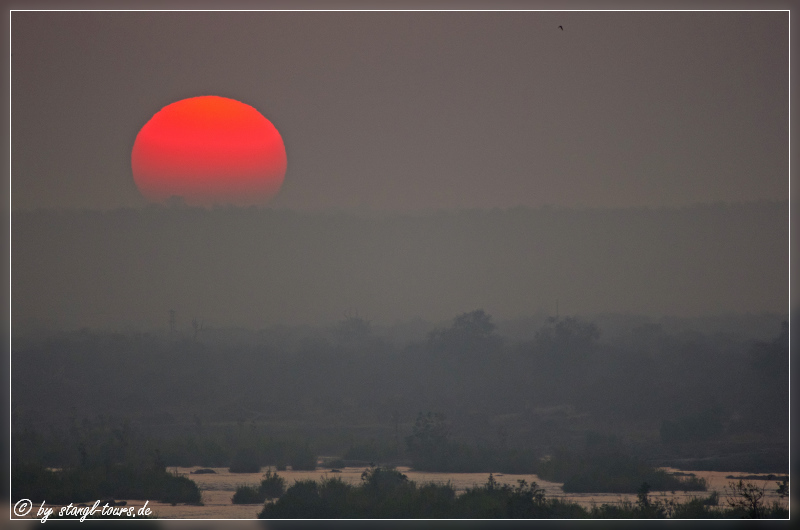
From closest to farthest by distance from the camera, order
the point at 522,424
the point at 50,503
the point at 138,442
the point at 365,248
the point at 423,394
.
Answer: the point at 50,503
the point at 138,442
the point at 522,424
the point at 423,394
the point at 365,248

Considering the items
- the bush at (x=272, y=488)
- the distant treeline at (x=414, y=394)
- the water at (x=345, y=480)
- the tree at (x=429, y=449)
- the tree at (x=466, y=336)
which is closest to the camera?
the water at (x=345, y=480)

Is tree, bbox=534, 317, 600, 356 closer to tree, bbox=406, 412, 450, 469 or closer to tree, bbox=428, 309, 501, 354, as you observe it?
tree, bbox=428, 309, 501, 354

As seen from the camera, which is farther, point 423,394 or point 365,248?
point 365,248

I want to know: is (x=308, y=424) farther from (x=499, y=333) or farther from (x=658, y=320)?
(x=658, y=320)

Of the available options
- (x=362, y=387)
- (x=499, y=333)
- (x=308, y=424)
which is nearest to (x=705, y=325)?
(x=499, y=333)

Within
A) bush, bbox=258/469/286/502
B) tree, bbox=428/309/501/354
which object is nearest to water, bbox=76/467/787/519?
bush, bbox=258/469/286/502

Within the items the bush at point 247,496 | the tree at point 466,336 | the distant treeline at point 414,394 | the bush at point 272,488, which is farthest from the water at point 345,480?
the tree at point 466,336

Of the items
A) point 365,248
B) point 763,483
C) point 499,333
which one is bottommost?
point 763,483

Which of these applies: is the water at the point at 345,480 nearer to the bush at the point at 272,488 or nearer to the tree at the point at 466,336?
the bush at the point at 272,488

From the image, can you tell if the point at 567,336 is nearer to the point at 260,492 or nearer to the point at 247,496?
the point at 260,492

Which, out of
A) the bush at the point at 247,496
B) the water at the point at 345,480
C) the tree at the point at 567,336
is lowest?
the water at the point at 345,480

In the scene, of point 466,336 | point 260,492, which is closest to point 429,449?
point 260,492
